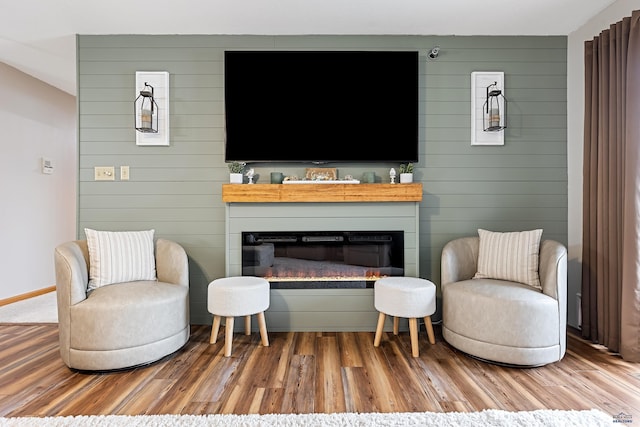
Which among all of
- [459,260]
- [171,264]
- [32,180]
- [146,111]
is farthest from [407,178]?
[32,180]

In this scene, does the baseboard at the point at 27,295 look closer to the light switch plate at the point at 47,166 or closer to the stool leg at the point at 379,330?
the light switch plate at the point at 47,166

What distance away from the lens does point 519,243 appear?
2.66m

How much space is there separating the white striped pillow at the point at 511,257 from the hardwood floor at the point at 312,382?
60 centimetres

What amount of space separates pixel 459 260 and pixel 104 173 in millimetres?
3066

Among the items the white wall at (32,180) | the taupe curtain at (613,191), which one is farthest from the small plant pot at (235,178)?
the taupe curtain at (613,191)

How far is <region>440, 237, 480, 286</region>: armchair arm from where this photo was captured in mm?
2756

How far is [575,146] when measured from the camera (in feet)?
9.97

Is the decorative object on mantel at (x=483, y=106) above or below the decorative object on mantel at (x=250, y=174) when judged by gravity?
above

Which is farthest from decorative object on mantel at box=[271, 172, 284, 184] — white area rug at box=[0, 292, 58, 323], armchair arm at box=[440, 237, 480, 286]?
white area rug at box=[0, 292, 58, 323]

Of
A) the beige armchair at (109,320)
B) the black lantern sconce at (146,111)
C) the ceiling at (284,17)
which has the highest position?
the ceiling at (284,17)

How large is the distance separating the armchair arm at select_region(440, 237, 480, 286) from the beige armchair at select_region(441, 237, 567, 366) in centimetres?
18

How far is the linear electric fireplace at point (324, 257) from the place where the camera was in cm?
297

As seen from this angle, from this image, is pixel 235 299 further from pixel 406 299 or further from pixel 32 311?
pixel 32 311

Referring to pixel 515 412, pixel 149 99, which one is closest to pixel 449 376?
pixel 515 412
